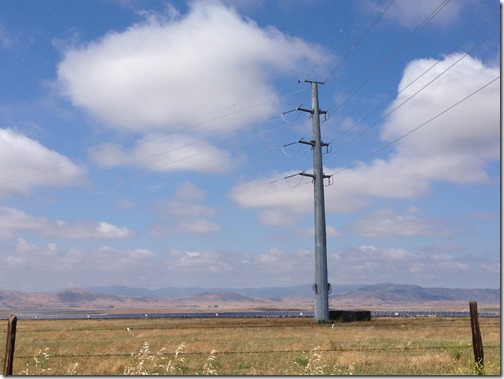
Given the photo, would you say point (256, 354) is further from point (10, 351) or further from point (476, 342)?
point (10, 351)

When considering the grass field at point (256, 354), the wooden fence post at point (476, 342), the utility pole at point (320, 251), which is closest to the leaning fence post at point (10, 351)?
the grass field at point (256, 354)

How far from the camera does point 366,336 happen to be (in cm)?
3400

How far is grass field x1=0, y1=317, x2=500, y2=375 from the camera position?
65.3 feet

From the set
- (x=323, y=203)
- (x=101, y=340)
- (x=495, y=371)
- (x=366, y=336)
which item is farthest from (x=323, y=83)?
(x=495, y=371)

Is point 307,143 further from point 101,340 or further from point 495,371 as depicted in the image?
point 495,371

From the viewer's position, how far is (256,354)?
24422 millimetres

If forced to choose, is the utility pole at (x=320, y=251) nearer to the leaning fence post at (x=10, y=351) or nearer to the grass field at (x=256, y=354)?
the grass field at (x=256, y=354)

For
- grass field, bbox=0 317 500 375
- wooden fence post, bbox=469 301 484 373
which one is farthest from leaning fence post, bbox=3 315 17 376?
wooden fence post, bbox=469 301 484 373

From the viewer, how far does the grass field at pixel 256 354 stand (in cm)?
1989

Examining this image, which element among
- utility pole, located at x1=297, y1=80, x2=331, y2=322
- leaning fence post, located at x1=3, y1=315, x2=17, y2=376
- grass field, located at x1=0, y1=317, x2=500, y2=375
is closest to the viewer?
leaning fence post, located at x1=3, y1=315, x2=17, y2=376

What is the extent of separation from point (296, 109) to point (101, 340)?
103ft

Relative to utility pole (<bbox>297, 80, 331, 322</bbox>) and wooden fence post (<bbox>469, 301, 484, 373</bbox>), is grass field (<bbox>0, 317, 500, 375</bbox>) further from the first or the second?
utility pole (<bbox>297, 80, 331, 322</bbox>)

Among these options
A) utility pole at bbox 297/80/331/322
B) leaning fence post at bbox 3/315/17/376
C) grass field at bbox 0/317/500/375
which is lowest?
grass field at bbox 0/317/500/375

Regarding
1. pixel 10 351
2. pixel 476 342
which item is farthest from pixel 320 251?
pixel 10 351
